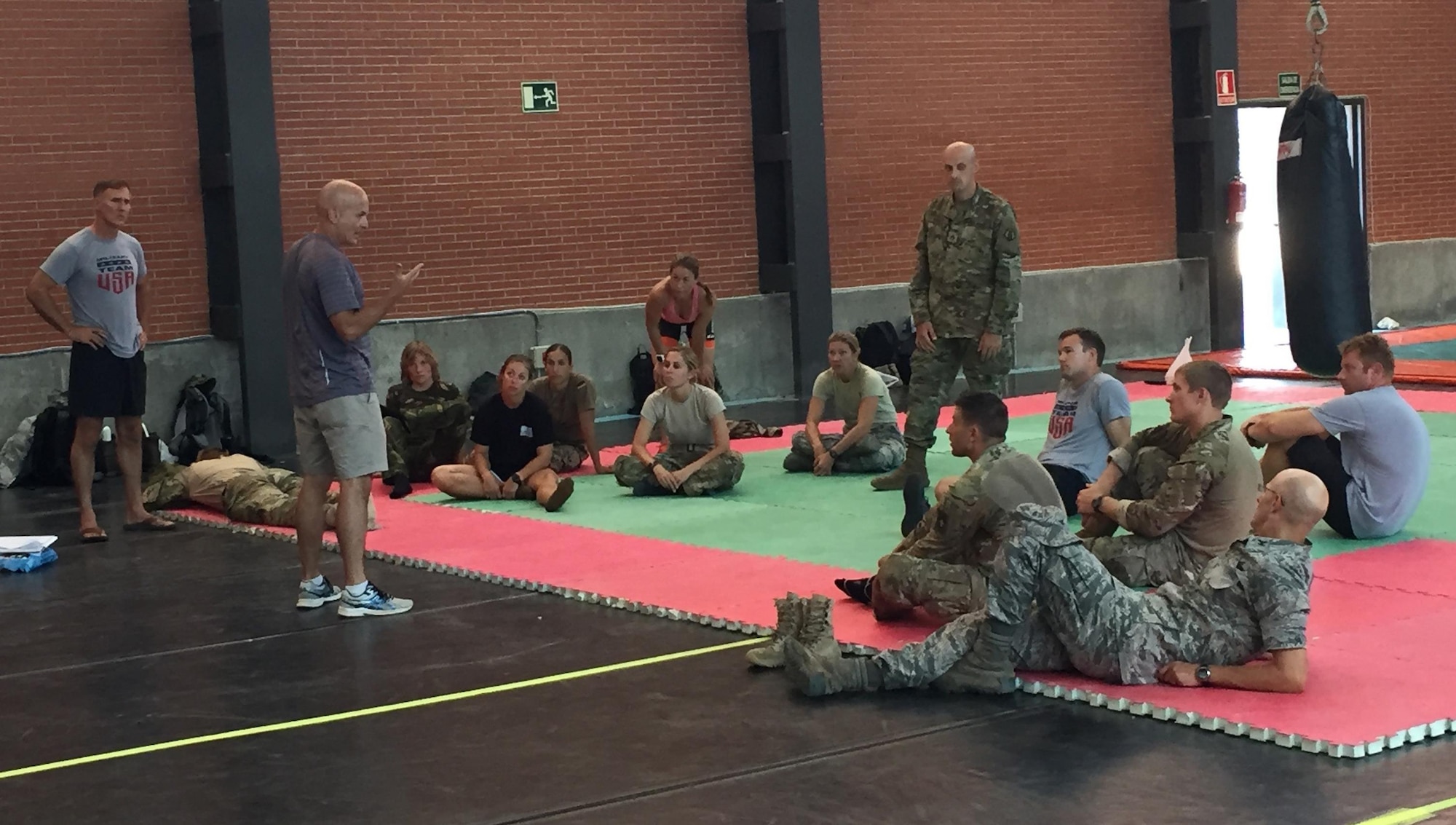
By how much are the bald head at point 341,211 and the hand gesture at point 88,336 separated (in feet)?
9.50

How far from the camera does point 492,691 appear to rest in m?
6.12

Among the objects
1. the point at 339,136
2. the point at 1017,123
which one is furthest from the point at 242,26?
the point at 1017,123

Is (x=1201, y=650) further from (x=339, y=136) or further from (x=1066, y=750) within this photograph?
(x=339, y=136)

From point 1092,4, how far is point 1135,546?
41.1ft

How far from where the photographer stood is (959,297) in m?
10.0

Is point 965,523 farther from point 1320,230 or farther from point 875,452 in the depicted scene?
point 1320,230

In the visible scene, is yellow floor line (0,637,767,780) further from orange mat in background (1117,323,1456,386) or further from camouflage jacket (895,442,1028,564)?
orange mat in background (1117,323,1456,386)

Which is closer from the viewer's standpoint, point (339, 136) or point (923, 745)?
point (923, 745)

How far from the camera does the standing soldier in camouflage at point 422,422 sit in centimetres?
1124

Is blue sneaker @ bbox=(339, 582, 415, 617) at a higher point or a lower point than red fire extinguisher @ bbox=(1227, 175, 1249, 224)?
lower

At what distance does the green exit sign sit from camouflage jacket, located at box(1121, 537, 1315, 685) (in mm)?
10447

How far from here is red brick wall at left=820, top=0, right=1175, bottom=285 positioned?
1692 centimetres

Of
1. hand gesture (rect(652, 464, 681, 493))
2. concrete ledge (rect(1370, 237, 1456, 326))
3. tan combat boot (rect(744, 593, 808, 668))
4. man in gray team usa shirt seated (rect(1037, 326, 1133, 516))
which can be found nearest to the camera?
tan combat boot (rect(744, 593, 808, 668))

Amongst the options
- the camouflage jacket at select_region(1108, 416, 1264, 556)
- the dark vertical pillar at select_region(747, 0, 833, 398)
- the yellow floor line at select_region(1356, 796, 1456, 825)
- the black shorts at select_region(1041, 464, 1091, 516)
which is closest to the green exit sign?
the dark vertical pillar at select_region(747, 0, 833, 398)
